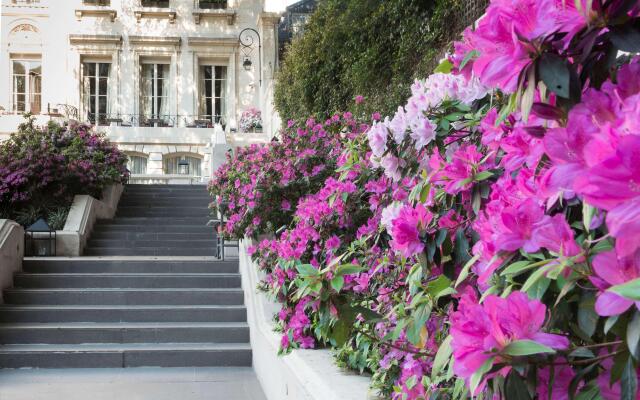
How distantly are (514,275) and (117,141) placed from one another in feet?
76.9

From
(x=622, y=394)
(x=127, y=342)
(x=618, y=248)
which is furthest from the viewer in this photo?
(x=127, y=342)

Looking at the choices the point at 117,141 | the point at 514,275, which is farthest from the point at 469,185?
the point at 117,141

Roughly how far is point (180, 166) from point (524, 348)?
2307cm

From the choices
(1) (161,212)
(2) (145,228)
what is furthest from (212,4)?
(2) (145,228)

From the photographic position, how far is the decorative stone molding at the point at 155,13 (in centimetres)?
2433

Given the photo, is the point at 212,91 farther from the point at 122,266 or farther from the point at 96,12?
the point at 122,266

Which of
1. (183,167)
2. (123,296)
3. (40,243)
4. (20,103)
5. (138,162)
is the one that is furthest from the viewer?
(20,103)

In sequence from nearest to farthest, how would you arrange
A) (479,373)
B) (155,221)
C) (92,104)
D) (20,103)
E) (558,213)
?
1. (479,373)
2. (558,213)
3. (155,221)
4. (20,103)
5. (92,104)

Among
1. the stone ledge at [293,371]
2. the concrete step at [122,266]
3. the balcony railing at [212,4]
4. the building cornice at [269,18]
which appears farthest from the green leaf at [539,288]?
the balcony railing at [212,4]

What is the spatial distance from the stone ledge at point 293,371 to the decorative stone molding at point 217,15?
62.5ft

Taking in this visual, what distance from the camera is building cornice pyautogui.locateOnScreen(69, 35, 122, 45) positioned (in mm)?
24094

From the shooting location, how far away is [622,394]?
864mm

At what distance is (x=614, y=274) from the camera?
0.84 m

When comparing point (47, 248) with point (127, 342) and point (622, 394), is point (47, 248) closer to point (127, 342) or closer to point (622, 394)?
point (127, 342)
